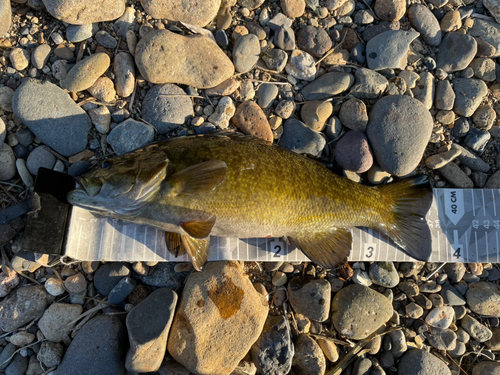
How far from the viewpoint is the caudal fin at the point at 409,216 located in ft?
11.8

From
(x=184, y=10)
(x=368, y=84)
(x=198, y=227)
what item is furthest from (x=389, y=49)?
(x=198, y=227)

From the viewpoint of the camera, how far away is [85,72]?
11.2 ft

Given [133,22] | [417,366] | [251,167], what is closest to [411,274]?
[417,366]

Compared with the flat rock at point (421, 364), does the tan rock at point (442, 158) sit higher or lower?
higher

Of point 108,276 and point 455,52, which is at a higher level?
point 455,52

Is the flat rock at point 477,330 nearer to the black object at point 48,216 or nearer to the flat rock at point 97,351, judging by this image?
the flat rock at point 97,351

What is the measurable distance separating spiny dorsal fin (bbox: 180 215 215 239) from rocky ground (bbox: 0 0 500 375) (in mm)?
734

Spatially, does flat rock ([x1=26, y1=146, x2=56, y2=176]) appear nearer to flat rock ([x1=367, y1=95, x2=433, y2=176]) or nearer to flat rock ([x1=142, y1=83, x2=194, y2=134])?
flat rock ([x1=142, y1=83, x2=194, y2=134])

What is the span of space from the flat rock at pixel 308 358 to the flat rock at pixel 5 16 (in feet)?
16.1

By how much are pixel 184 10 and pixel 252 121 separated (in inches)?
59.9

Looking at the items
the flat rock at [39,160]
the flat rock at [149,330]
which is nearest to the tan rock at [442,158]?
the flat rock at [149,330]

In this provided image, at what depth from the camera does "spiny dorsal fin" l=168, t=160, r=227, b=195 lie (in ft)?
9.49

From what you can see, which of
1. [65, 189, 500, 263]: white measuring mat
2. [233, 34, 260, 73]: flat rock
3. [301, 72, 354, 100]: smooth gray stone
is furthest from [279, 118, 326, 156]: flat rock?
[65, 189, 500, 263]: white measuring mat

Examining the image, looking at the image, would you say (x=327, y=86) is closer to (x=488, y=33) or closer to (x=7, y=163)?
(x=488, y=33)
